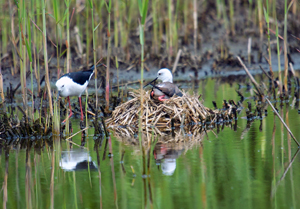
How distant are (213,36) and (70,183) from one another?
10618 mm

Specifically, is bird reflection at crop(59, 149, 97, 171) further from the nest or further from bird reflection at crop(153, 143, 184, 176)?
the nest

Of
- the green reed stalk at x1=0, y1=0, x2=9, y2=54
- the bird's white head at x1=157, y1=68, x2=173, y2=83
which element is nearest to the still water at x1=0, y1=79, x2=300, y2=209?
the bird's white head at x1=157, y1=68, x2=173, y2=83

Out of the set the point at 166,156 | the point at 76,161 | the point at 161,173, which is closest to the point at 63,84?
the point at 76,161

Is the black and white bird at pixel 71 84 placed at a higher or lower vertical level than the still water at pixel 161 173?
higher

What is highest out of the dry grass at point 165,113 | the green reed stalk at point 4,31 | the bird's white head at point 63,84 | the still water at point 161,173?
the green reed stalk at point 4,31

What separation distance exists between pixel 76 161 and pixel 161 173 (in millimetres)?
1105

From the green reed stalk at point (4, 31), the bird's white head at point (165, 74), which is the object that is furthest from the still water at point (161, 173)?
the green reed stalk at point (4, 31)

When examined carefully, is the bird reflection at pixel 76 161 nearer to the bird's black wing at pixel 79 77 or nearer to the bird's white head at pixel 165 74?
the bird's black wing at pixel 79 77

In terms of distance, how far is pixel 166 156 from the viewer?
198 inches

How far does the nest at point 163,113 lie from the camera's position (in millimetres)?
6629

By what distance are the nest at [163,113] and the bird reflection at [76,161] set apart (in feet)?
4.75

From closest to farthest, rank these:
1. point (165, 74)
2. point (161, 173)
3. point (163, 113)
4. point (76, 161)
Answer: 1. point (161, 173)
2. point (76, 161)
3. point (163, 113)
4. point (165, 74)

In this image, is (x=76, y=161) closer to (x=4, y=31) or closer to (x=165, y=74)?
(x=165, y=74)

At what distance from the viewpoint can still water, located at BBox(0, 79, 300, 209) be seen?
375cm
